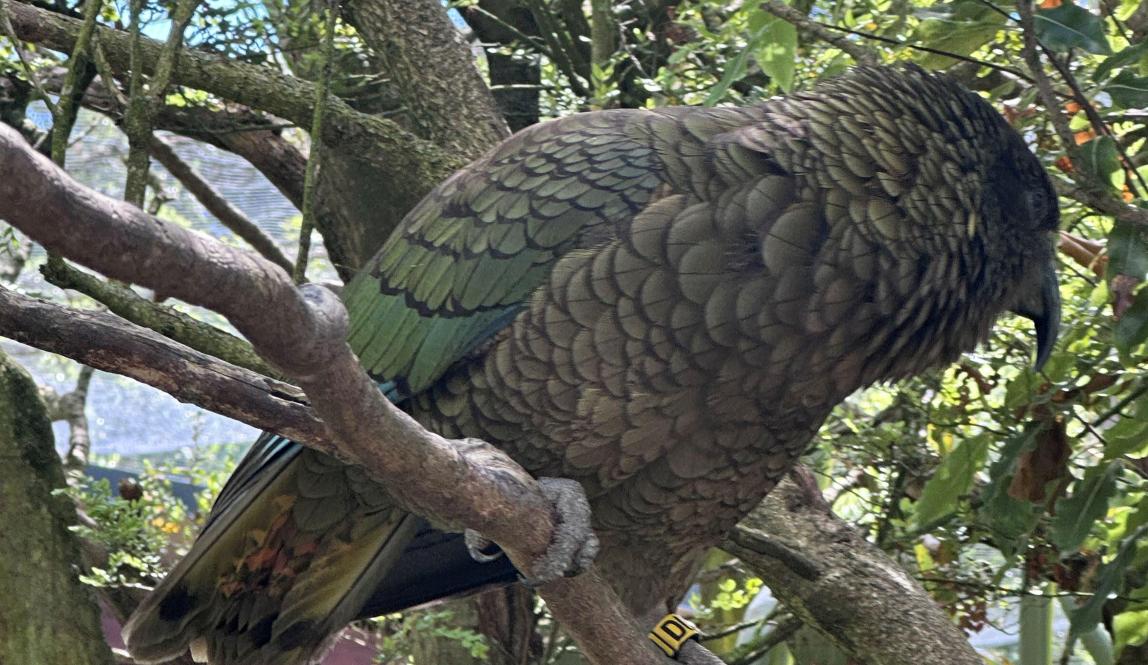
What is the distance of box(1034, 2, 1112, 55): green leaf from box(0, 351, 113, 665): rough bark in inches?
95.5

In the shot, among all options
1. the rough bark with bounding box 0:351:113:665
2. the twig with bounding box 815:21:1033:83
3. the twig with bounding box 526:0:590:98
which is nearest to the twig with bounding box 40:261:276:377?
the rough bark with bounding box 0:351:113:665

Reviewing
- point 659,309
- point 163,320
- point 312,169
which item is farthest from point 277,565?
point 659,309

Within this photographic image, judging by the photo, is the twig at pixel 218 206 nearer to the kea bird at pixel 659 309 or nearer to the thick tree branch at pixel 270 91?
the thick tree branch at pixel 270 91

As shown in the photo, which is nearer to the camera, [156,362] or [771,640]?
[156,362]

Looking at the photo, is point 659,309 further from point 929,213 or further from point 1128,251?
point 1128,251

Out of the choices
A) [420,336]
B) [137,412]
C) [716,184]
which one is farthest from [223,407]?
[137,412]

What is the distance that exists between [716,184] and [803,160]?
0.18 metres

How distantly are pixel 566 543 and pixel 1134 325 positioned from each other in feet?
3.96

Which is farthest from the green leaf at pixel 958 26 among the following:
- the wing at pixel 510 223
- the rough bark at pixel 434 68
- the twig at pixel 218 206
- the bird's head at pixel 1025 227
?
the twig at pixel 218 206

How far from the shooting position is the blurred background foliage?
8.17 ft

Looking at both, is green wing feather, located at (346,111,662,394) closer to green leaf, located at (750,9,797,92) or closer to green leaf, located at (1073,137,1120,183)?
green leaf, located at (750,9,797,92)

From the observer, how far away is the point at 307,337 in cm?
131

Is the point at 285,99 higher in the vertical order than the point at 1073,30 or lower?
lower

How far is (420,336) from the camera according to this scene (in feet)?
7.93
